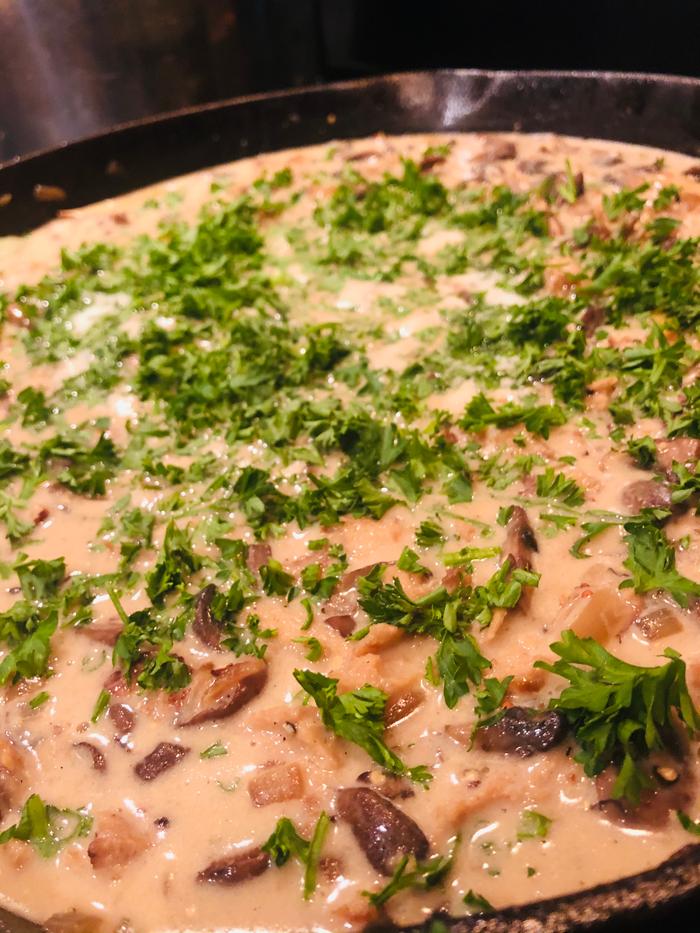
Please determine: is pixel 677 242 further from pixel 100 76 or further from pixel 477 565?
pixel 100 76

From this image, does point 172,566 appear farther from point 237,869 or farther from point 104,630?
point 237,869

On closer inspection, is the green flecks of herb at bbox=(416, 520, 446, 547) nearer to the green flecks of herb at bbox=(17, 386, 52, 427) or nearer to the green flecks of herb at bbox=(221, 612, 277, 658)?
the green flecks of herb at bbox=(221, 612, 277, 658)

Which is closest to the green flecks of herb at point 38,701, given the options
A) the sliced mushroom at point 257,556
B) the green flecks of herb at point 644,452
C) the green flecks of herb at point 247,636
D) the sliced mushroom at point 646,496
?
the green flecks of herb at point 247,636

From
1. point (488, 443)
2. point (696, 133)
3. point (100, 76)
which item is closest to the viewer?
point (488, 443)

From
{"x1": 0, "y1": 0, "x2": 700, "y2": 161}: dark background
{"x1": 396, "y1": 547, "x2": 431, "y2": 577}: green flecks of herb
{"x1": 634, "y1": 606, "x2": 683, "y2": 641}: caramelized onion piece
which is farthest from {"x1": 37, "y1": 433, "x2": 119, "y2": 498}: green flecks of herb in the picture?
{"x1": 0, "y1": 0, "x2": 700, "y2": 161}: dark background

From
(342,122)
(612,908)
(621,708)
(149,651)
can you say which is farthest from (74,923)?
(342,122)

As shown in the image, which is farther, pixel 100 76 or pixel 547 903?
pixel 100 76

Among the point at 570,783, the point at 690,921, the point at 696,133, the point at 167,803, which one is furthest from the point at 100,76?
the point at 690,921
